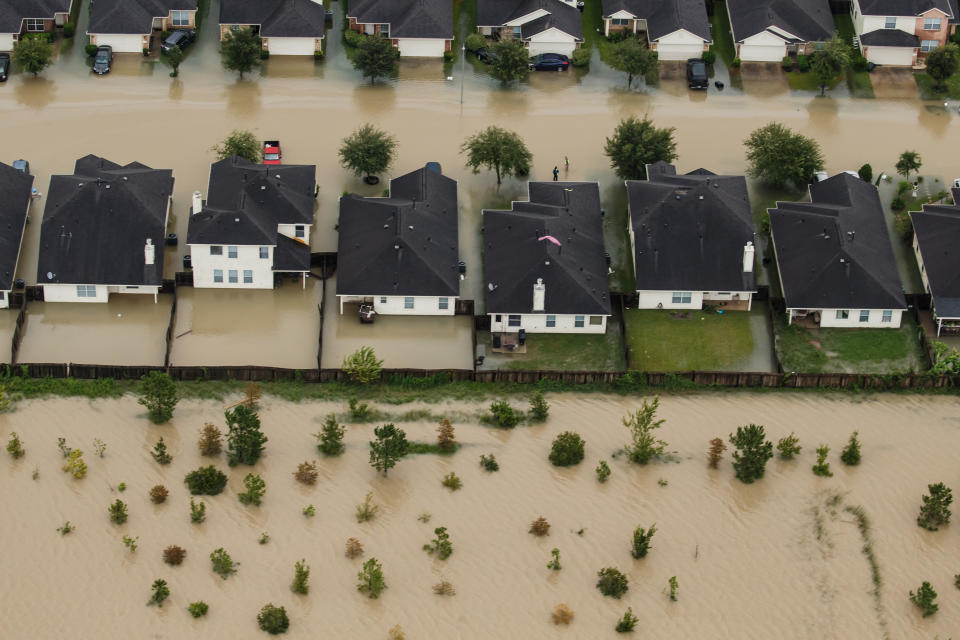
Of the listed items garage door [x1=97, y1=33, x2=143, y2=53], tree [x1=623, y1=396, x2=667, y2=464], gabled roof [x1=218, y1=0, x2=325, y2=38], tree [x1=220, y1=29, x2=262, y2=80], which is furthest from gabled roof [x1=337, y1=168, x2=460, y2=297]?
garage door [x1=97, y1=33, x2=143, y2=53]

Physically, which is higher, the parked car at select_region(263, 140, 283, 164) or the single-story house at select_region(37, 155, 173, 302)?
the parked car at select_region(263, 140, 283, 164)

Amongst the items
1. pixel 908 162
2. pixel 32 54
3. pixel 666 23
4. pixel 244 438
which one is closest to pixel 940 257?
pixel 908 162

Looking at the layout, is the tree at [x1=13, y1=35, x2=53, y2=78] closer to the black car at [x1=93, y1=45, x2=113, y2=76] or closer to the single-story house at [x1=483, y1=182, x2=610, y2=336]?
the black car at [x1=93, y1=45, x2=113, y2=76]

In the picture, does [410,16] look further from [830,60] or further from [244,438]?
[244,438]

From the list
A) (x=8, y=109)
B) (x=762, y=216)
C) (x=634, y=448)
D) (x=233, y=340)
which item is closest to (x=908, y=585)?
(x=634, y=448)

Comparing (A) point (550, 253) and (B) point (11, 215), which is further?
(B) point (11, 215)
